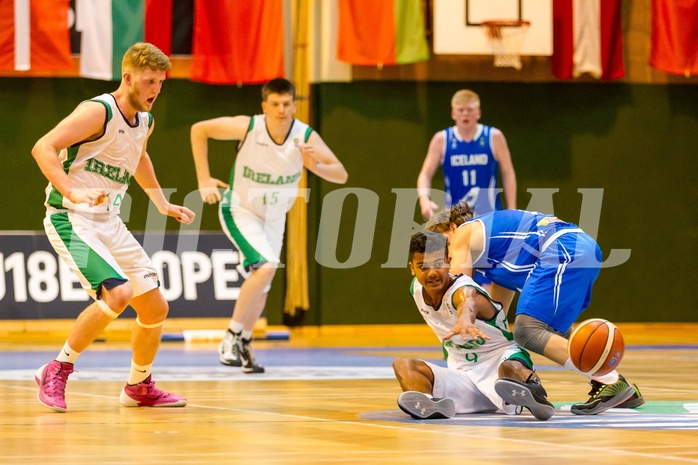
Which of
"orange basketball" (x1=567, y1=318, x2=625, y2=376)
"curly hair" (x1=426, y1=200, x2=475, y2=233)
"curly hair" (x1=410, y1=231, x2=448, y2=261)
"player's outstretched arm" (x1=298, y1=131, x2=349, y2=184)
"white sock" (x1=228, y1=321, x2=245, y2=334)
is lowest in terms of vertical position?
"white sock" (x1=228, y1=321, x2=245, y2=334)

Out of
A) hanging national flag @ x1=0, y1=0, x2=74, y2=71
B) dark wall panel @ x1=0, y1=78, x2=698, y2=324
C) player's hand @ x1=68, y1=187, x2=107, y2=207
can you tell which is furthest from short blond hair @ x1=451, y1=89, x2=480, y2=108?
player's hand @ x1=68, y1=187, x2=107, y2=207

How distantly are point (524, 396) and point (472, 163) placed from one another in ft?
20.7

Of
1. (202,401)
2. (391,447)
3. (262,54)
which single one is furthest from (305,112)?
(391,447)

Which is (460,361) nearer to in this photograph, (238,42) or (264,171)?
(264,171)

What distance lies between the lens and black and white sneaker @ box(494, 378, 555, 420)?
538 cm

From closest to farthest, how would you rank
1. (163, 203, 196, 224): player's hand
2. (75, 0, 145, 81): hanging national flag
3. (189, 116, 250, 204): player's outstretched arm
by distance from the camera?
(163, 203, 196, 224): player's hand
(189, 116, 250, 204): player's outstretched arm
(75, 0, 145, 81): hanging national flag

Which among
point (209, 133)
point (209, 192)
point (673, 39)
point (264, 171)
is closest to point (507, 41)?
point (673, 39)

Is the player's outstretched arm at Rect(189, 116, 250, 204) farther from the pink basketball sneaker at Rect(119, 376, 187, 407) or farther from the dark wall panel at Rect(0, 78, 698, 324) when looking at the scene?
the dark wall panel at Rect(0, 78, 698, 324)

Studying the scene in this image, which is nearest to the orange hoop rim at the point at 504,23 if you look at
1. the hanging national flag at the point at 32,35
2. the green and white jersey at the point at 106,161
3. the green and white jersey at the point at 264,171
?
the hanging national flag at the point at 32,35

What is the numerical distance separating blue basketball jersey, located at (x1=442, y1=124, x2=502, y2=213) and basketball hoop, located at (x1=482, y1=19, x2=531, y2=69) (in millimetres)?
2571

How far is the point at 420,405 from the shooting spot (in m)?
5.50

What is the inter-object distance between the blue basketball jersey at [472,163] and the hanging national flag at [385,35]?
273 centimetres

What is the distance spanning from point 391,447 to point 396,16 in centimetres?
1026

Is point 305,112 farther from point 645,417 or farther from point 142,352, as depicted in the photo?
point 645,417
